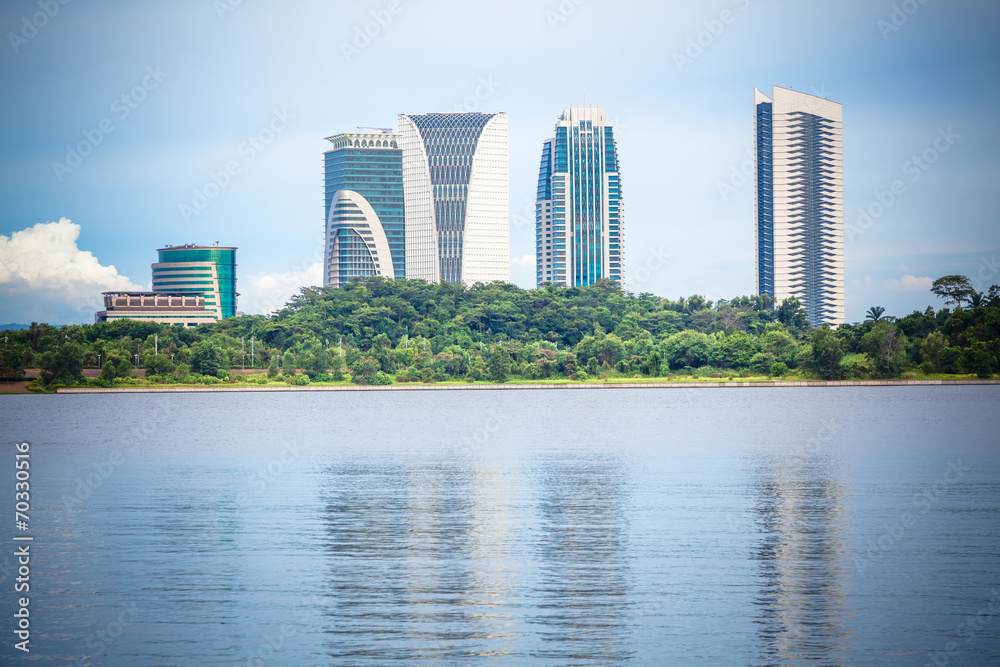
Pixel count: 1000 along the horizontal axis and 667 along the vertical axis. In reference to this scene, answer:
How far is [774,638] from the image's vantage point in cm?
2170

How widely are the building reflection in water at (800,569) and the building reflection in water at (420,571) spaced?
20.4ft

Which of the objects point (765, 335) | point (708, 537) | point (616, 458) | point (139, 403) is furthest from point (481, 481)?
point (765, 335)

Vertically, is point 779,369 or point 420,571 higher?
point 779,369

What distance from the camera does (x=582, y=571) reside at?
90.9 ft

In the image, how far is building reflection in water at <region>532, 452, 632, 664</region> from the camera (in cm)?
2138

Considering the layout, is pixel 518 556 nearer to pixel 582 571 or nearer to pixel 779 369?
pixel 582 571

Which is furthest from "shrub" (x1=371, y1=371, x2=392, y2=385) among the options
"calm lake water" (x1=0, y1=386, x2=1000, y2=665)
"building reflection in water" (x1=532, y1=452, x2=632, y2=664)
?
"building reflection in water" (x1=532, y1=452, x2=632, y2=664)

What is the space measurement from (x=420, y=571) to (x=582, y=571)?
4.68 meters

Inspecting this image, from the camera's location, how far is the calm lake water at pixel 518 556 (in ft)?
70.8

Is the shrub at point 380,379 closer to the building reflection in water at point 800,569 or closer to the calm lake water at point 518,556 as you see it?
the calm lake water at point 518,556

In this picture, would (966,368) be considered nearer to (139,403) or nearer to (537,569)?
(139,403)

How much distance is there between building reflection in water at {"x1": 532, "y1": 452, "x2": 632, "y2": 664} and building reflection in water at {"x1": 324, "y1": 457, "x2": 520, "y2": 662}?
1.02 m

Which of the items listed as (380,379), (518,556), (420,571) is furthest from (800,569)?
(380,379)

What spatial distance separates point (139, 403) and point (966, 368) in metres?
131
